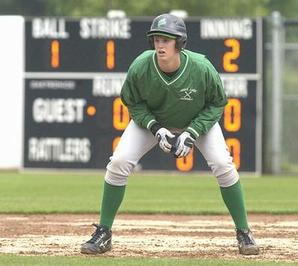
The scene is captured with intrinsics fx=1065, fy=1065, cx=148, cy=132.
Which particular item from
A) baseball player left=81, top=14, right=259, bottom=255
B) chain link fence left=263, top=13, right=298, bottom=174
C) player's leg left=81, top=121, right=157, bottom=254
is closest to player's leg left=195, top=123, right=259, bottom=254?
baseball player left=81, top=14, right=259, bottom=255

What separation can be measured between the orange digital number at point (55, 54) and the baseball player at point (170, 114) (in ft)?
36.8

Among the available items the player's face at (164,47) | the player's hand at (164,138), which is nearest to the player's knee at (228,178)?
the player's hand at (164,138)

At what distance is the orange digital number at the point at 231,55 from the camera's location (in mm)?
19062

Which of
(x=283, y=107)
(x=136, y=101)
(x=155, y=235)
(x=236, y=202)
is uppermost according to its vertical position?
(x=283, y=107)

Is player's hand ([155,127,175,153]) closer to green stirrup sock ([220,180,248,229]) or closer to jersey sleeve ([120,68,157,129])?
jersey sleeve ([120,68,157,129])

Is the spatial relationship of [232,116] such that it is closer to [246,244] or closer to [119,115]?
[119,115]

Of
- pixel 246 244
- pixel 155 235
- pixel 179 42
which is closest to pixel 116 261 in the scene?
pixel 246 244

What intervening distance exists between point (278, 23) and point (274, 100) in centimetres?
150

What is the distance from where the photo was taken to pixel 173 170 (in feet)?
63.8

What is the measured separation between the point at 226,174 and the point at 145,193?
24.2ft

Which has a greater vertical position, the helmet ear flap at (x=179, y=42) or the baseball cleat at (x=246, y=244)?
the helmet ear flap at (x=179, y=42)

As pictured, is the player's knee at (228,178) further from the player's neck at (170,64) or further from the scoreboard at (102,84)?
the scoreboard at (102,84)

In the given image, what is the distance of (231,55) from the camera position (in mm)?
19109

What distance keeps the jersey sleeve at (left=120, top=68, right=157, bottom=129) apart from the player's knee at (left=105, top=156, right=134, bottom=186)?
33 cm
